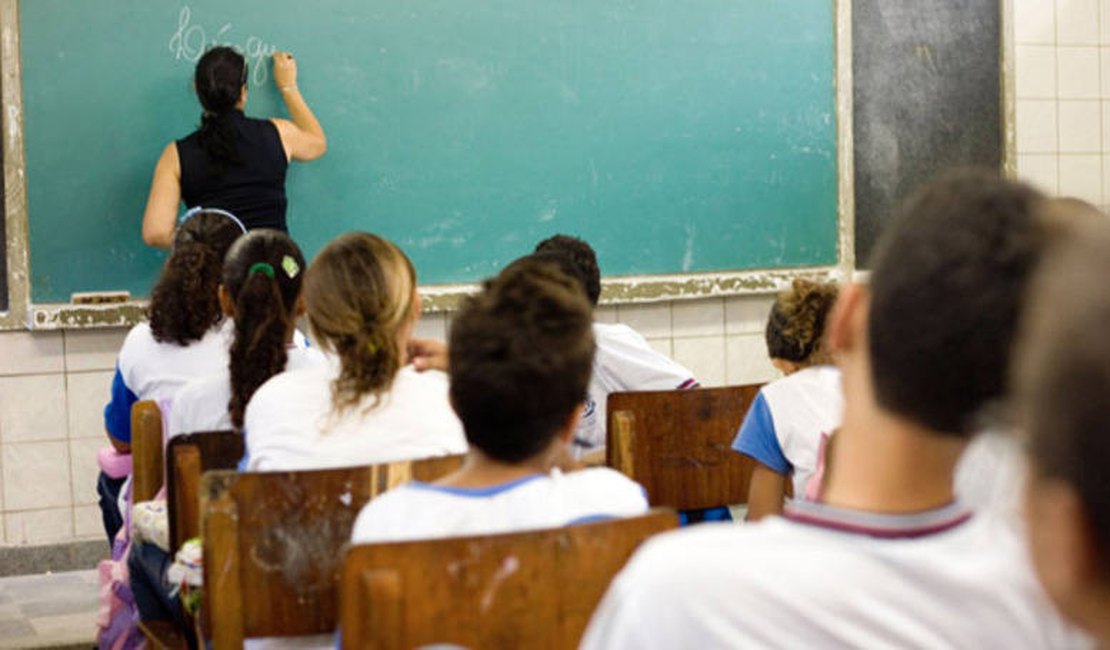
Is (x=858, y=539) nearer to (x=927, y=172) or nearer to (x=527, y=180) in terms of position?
(x=527, y=180)

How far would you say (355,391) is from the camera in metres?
2.24

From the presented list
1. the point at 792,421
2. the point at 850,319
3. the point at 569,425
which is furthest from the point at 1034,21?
the point at 850,319

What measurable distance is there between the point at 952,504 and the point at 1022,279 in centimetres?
18

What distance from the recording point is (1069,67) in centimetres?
582

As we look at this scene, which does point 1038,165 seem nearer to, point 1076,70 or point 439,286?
point 1076,70

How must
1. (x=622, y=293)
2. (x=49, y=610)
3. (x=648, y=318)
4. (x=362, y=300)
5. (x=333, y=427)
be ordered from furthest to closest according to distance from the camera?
1. (x=648, y=318)
2. (x=622, y=293)
3. (x=49, y=610)
4. (x=362, y=300)
5. (x=333, y=427)

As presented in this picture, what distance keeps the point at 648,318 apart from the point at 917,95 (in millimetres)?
1434

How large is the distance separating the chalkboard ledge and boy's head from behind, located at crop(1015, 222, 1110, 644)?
4.24 m

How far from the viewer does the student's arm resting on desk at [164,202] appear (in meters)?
4.38

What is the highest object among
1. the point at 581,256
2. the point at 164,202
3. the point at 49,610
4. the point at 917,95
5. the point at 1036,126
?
the point at 917,95

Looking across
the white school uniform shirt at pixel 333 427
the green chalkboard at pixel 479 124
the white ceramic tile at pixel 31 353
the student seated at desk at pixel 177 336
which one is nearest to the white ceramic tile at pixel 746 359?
the green chalkboard at pixel 479 124

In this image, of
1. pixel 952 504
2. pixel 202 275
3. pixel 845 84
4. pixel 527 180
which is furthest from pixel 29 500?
pixel 952 504

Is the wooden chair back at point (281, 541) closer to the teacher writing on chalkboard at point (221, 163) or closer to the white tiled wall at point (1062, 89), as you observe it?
the teacher writing on chalkboard at point (221, 163)

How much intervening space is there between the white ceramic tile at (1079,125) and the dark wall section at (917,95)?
293 mm
